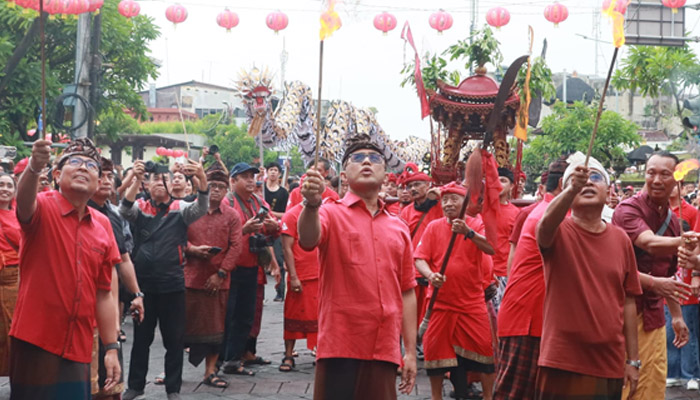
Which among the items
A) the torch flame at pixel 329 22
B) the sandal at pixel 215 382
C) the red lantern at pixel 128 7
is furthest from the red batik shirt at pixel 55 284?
the red lantern at pixel 128 7

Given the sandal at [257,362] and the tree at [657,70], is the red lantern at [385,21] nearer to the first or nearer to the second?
the tree at [657,70]

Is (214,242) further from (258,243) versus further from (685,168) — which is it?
(685,168)

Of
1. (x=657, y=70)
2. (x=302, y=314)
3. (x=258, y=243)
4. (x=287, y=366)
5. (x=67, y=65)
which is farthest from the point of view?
(x=67, y=65)

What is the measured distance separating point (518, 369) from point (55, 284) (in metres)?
3.04

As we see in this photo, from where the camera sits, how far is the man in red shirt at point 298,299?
8.93 meters

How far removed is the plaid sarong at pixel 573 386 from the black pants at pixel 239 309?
463 centimetres

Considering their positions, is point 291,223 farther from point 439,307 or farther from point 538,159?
point 538,159

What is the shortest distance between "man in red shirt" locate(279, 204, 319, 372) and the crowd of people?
2.65 ft

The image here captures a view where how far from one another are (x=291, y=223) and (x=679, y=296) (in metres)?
4.32

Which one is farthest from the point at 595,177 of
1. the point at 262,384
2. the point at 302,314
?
the point at 302,314

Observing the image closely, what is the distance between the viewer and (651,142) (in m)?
59.1

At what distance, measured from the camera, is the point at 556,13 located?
18.2 metres

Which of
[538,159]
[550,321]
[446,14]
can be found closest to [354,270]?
[550,321]

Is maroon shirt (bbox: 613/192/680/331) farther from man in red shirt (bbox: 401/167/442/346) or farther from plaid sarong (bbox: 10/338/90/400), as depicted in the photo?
plaid sarong (bbox: 10/338/90/400)
